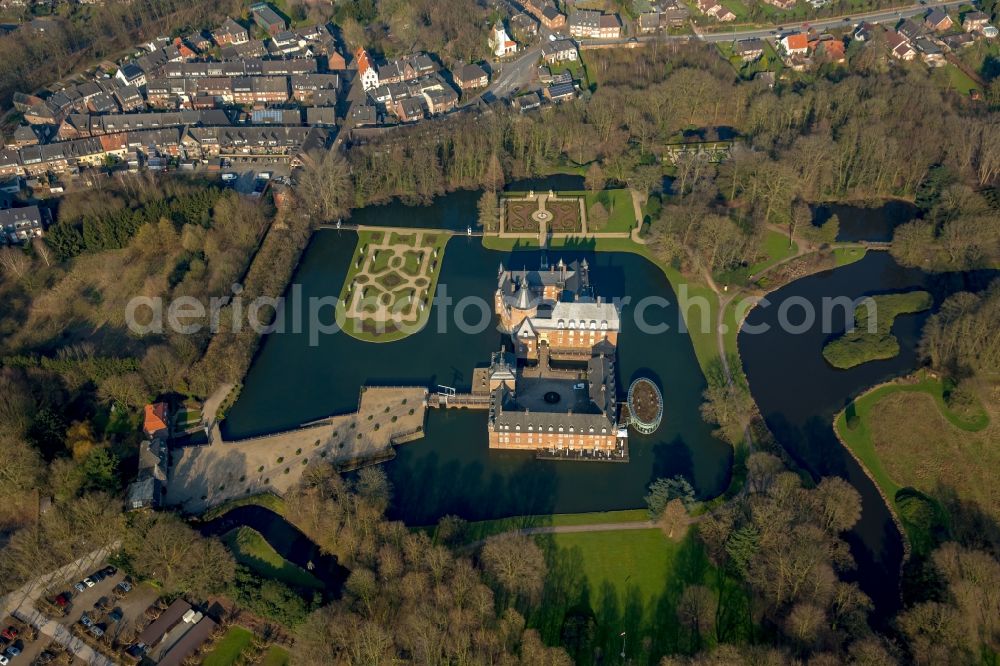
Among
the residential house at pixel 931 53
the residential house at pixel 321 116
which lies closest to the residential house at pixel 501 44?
the residential house at pixel 321 116

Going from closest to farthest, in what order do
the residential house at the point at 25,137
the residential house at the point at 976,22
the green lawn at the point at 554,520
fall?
the green lawn at the point at 554,520, the residential house at the point at 25,137, the residential house at the point at 976,22

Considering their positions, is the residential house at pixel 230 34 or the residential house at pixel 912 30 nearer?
the residential house at pixel 912 30

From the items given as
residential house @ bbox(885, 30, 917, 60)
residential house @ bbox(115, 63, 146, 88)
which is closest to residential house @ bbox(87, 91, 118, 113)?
residential house @ bbox(115, 63, 146, 88)

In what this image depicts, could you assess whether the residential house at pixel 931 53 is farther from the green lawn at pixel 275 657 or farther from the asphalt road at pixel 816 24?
the green lawn at pixel 275 657

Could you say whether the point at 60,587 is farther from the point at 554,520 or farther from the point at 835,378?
the point at 835,378

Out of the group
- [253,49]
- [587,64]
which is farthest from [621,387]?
[253,49]

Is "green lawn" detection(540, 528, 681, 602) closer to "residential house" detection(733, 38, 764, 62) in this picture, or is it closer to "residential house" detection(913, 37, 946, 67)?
"residential house" detection(733, 38, 764, 62)

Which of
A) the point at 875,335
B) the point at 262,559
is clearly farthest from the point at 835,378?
the point at 262,559
